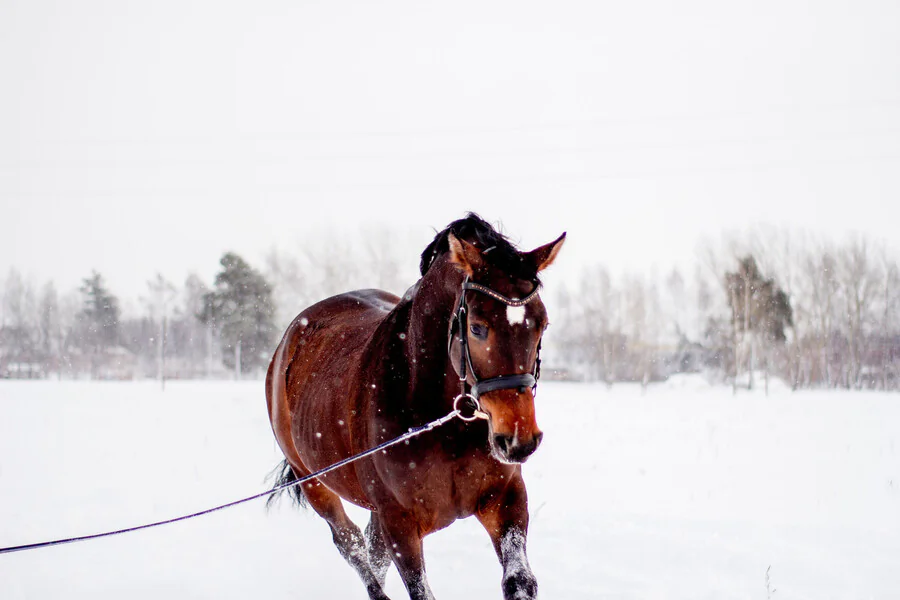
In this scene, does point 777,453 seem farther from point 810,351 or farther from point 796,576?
point 810,351

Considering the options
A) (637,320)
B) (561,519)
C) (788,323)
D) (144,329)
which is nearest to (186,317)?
(144,329)

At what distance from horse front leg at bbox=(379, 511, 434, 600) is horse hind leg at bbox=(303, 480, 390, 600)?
104cm

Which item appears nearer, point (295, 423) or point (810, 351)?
point (295, 423)

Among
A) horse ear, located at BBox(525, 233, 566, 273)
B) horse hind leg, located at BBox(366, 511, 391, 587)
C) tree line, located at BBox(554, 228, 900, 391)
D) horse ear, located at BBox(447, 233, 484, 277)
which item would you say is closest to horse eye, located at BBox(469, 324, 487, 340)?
horse ear, located at BBox(447, 233, 484, 277)

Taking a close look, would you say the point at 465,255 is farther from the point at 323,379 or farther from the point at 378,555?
the point at 378,555

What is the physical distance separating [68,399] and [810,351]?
132ft

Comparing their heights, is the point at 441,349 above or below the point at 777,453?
above

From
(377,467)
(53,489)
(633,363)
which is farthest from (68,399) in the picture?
(633,363)

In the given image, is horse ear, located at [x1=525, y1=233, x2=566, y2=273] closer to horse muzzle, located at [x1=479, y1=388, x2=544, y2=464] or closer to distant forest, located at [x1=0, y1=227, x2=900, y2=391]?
horse muzzle, located at [x1=479, y1=388, x2=544, y2=464]

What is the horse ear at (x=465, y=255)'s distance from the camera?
2797 mm

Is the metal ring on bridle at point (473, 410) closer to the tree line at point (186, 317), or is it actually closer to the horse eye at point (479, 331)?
the horse eye at point (479, 331)

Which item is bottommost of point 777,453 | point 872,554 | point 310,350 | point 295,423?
point 777,453

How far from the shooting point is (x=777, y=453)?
1102cm

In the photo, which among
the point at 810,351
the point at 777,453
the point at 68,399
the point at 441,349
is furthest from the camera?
the point at 810,351
